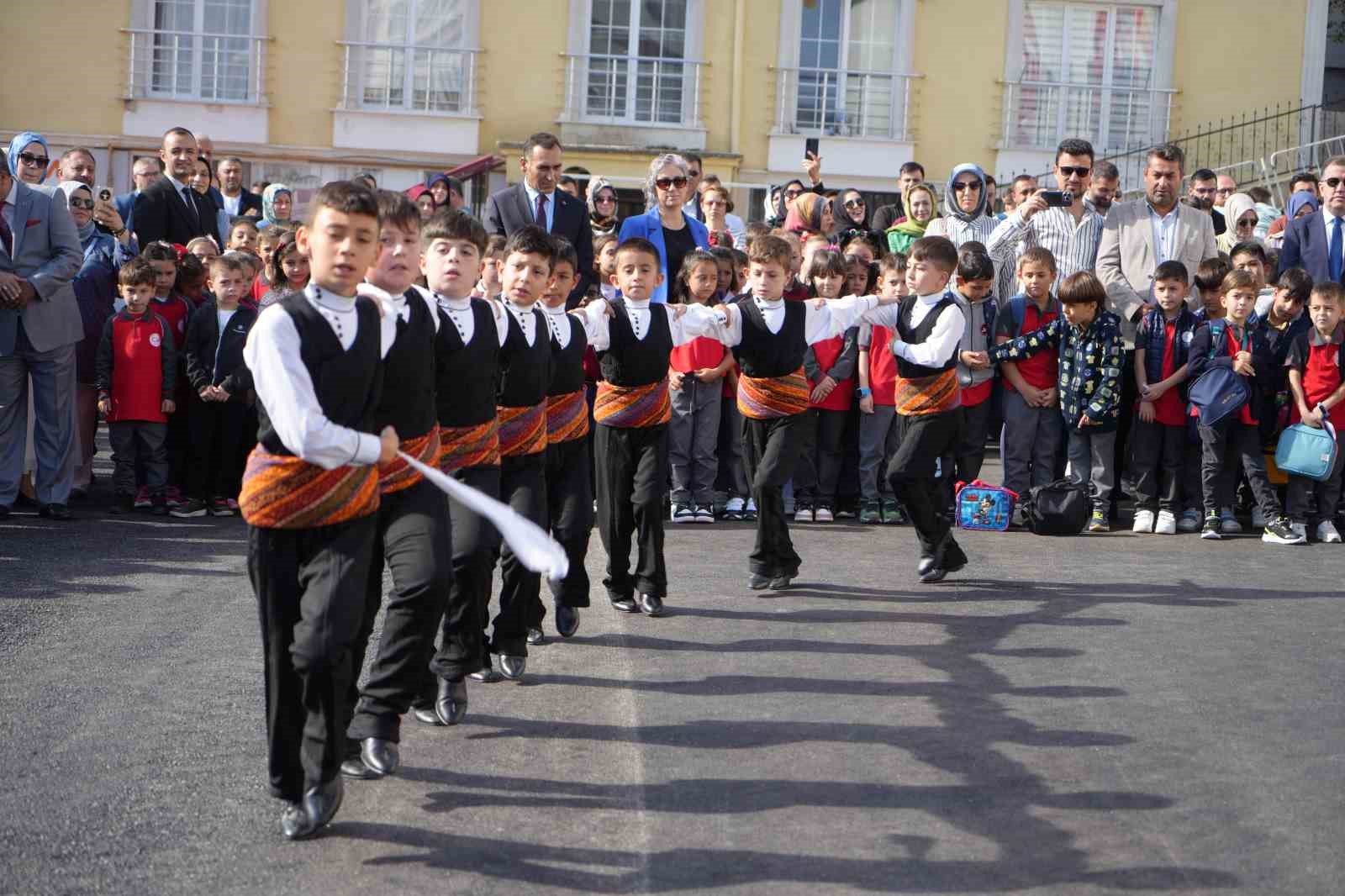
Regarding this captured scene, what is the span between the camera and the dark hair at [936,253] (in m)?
8.27

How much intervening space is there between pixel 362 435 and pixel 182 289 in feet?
21.9

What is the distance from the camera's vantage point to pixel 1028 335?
34.5 feet

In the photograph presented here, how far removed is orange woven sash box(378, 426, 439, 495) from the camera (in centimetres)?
506

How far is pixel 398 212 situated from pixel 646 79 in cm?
1918

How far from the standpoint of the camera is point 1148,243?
35.7 feet

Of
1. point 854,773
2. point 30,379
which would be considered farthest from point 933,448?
point 30,379

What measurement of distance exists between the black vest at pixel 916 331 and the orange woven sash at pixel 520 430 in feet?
8.24

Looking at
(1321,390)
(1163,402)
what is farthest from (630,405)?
(1321,390)

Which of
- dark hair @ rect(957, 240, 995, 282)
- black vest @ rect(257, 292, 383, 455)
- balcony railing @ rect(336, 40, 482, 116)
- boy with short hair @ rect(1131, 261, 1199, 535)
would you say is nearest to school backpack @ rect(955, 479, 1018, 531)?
boy with short hair @ rect(1131, 261, 1199, 535)

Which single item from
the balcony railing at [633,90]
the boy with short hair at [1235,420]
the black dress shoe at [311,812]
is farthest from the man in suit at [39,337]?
the balcony railing at [633,90]

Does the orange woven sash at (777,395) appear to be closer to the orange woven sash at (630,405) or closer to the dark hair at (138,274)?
the orange woven sash at (630,405)

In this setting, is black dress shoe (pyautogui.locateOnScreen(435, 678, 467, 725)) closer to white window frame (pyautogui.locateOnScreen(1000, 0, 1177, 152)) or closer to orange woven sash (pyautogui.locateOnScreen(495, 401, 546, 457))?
orange woven sash (pyautogui.locateOnScreen(495, 401, 546, 457))

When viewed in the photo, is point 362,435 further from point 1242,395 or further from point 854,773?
point 1242,395

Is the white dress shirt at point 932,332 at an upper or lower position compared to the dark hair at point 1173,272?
lower
